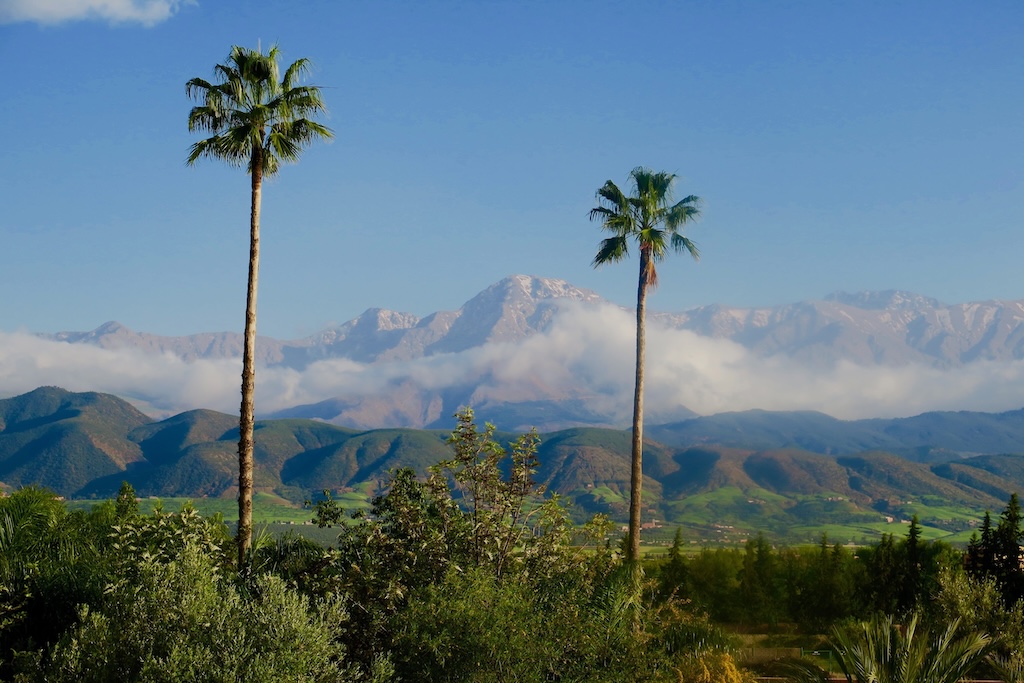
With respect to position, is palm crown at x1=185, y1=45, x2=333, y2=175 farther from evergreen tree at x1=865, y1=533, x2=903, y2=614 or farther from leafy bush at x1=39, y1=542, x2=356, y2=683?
evergreen tree at x1=865, y1=533, x2=903, y2=614

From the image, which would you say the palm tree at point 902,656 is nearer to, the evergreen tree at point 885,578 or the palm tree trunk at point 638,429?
the palm tree trunk at point 638,429

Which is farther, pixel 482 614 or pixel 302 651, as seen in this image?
pixel 482 614

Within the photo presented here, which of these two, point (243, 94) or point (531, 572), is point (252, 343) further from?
point (531, 572)

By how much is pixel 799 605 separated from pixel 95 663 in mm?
43114

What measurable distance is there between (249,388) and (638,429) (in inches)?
571

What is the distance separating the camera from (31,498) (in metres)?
24.1

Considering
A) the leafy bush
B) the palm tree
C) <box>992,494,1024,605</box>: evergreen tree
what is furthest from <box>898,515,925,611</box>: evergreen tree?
the leafy bush

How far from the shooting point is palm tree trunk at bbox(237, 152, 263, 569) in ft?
80.2

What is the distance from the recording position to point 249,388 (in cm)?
2512

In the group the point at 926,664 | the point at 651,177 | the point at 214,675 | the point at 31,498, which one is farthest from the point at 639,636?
the point at 651,177

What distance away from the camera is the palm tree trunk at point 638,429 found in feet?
106

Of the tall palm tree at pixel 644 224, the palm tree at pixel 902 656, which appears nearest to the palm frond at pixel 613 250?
the tall palm tree at pixel 644 224

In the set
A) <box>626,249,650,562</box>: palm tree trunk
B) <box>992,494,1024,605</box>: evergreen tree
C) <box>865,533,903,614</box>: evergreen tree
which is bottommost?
<box>865,533,903,614</box>: evergreen tree

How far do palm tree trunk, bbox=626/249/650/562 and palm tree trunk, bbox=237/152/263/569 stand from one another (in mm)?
12572
